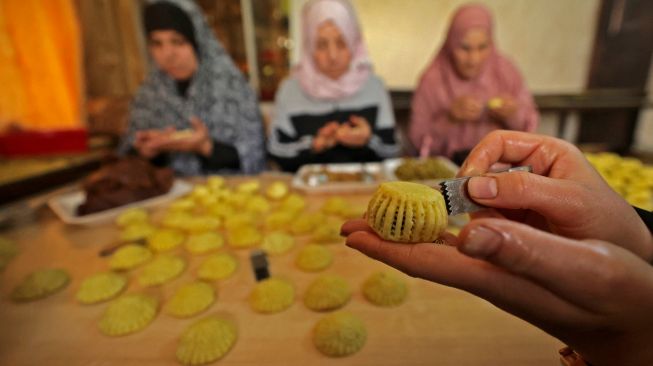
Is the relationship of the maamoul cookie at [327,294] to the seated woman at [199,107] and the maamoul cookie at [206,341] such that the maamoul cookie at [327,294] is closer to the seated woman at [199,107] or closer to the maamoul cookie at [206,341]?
the maamoul cookie at [206,341]

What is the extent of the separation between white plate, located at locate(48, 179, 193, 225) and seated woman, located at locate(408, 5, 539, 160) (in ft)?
4.81

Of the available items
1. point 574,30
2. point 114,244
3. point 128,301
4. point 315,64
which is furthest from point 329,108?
point 574,30

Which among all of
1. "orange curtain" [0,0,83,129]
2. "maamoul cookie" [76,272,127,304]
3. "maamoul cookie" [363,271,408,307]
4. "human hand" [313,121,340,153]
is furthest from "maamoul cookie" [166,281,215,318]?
"orange curtain" [0,0,83,129]

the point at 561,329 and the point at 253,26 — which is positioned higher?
the point at 253,26

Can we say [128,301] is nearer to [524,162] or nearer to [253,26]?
[524,162]

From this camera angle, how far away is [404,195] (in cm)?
59

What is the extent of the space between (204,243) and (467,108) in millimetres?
1593

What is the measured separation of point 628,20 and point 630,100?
2.34 ft

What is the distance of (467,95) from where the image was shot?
1.93 meters

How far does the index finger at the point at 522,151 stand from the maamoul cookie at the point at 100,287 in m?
0.92

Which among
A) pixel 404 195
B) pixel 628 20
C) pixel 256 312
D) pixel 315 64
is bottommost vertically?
pixel 256 312

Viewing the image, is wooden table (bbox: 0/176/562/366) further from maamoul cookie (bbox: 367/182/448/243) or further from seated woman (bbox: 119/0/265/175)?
seated woman (bbox: 119/0/265/175)

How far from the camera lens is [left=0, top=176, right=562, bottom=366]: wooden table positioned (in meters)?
0.59

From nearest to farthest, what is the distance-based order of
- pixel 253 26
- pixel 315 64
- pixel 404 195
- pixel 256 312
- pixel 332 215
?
1. pixel 404 195
2. pixel 256 312
3. pixel 332 215
4. pixel 315 64
5. pixel 253 26
